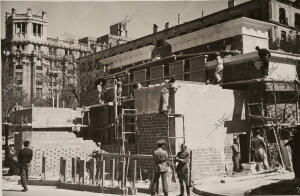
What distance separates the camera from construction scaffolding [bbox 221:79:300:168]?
16156 mm

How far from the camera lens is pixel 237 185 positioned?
475 inches

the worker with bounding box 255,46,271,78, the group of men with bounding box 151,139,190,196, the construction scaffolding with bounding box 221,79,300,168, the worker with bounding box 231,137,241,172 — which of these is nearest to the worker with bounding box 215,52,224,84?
the construction scaffolding with bounding box 221,79,300,168

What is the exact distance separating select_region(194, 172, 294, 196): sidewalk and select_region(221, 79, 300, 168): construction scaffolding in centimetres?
238

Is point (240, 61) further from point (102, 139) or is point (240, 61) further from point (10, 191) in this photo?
point (10, 191)

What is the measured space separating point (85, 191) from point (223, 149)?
6202 mm

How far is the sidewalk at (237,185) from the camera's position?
35.6 feet

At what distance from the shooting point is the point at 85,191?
42.3 ft

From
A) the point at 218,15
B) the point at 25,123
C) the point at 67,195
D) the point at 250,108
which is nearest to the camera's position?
the point at 67,195

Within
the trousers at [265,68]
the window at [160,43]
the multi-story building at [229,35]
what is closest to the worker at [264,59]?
the trousers at [265,68]

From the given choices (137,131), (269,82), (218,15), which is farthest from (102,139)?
(218,15)

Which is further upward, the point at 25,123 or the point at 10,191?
the point at 25,123

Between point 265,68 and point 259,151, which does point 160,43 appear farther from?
point 259,151

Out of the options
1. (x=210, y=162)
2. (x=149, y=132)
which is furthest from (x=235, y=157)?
(x=149, y=132)

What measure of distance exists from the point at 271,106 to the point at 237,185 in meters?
5.85
